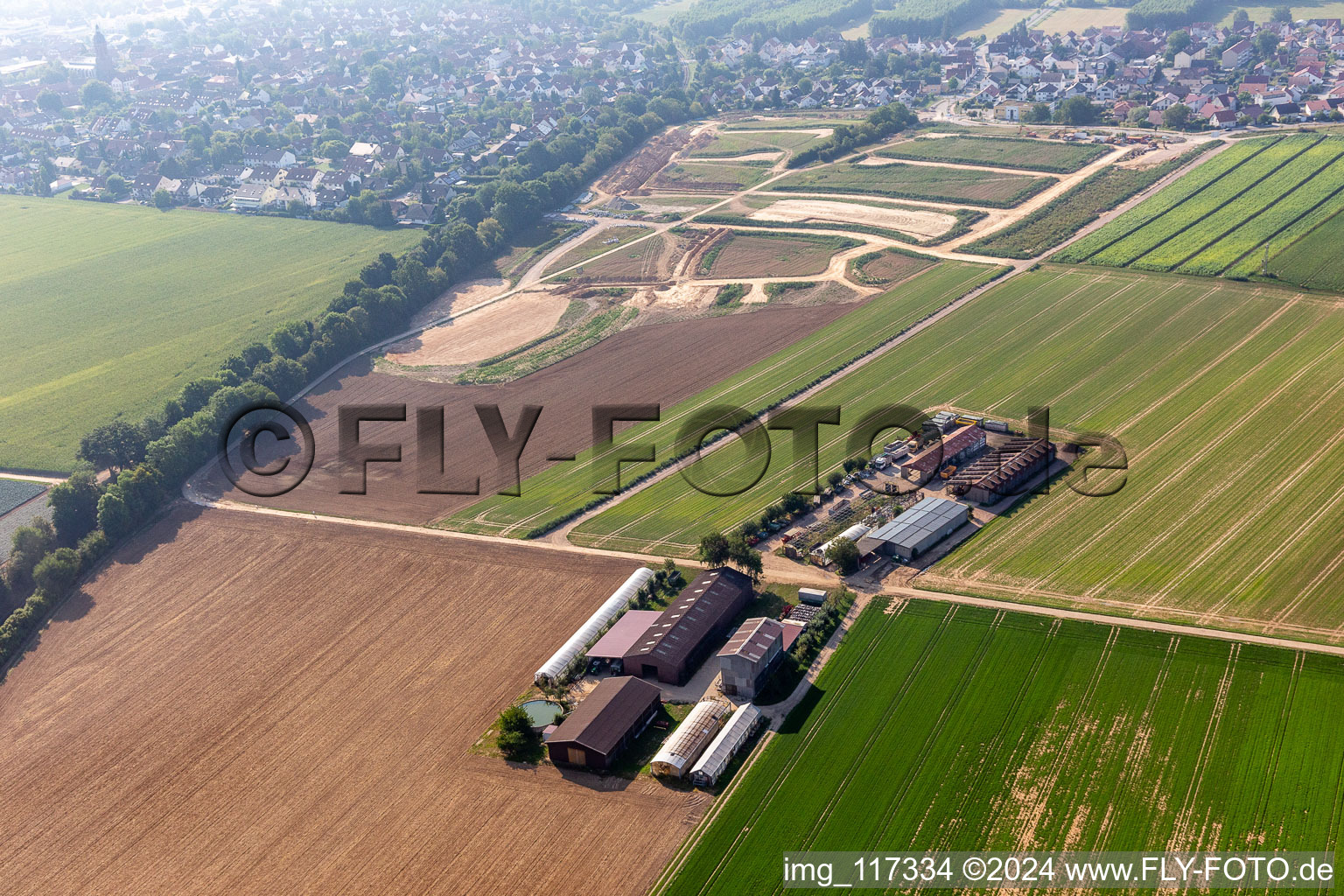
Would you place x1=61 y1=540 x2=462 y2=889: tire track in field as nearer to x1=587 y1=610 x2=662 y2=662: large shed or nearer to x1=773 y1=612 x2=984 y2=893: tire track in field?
x1=587 y1=610 x2=662 y2=662: large shed

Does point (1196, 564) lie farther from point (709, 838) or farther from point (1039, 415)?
point (709, 838)

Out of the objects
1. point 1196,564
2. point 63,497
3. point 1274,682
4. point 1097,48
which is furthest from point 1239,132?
point 63,497

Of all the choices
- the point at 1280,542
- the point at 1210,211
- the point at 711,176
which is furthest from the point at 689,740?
the point at 711,176

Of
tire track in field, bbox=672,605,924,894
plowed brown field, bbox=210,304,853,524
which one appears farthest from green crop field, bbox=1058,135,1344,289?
tire track in field, bbox=672,605,924,894

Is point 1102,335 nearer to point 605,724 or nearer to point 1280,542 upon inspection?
point 1280,542

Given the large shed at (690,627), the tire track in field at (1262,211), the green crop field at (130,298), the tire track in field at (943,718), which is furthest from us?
the tire track in field at (1262,211)

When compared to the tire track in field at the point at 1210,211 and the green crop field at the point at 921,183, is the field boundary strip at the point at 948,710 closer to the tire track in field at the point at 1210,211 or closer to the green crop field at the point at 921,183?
the tire track in field at the point at 1210,211

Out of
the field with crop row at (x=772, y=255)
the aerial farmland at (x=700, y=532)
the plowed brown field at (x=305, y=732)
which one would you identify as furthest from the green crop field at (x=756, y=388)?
the field with crop row at (x=772, y=255)
